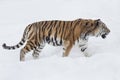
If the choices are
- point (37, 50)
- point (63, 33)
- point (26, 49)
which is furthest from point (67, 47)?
point (26, 49)

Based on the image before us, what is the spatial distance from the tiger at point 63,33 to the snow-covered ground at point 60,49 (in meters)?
0.25

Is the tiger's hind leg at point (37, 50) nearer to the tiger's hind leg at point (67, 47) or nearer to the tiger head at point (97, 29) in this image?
the tiger's hind leg at point (67, 47)

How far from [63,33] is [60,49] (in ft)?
2.67

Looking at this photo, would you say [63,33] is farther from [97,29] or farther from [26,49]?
[26,49]

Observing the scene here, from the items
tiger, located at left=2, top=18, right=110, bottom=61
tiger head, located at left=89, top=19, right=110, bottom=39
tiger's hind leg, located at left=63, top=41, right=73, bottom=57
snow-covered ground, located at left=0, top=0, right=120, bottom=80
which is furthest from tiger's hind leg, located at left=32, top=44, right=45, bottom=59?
tiger head, located at left=89, top=19, right=110, bottom=39

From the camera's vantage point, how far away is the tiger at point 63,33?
9750mm

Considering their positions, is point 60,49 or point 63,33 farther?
point 60,49

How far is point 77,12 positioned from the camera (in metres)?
14.0

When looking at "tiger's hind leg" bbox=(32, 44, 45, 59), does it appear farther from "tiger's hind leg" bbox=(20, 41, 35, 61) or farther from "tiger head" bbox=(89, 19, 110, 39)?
"tiger head" bbox=(89, 19, 110, 39)

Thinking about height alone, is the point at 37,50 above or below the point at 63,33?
below

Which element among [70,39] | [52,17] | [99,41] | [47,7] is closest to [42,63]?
[70,39]

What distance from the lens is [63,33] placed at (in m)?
9.82

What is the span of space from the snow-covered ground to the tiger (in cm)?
25

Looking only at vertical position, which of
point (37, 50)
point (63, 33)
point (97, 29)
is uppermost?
point (97, 29)
